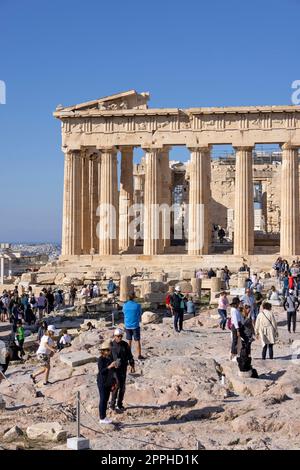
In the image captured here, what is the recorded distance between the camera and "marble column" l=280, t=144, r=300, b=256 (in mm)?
43312

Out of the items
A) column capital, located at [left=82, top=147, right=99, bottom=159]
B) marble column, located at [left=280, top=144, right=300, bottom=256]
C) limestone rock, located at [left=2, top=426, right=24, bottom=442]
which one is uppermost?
column capital, located at [left=82, top=147, right=99, bottom=159]

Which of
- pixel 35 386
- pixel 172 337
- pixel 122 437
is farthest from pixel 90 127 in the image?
pixel 122 437

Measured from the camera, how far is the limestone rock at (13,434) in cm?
1244

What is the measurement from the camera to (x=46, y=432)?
12508 millimetres

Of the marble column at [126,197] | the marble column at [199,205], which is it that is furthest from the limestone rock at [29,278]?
the marble column at [126,197]

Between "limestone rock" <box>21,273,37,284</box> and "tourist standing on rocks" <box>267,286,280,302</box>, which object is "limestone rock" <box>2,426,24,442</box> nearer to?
"tourist standing on rocks" <box>267,286,280,302</box>

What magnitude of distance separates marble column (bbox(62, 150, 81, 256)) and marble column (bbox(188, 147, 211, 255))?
23.7ft

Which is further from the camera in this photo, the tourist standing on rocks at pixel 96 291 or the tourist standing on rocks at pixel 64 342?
the tourist standing on rocks at pixel 96 291

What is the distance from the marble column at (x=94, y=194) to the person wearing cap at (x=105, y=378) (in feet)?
114

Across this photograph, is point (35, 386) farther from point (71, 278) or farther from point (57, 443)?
point (71, 278)

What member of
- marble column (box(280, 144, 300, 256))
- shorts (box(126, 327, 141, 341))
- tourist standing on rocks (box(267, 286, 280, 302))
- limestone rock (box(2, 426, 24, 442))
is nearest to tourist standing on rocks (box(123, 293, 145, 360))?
shorts (box(126, 327, 141, 341))

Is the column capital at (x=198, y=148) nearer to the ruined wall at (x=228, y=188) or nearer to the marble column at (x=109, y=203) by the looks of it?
the marble column at (x=109, y=203)

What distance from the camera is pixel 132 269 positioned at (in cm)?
4156
